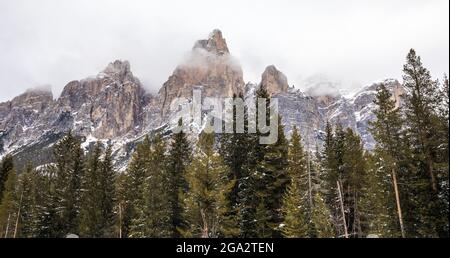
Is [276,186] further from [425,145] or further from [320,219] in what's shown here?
[425,145]

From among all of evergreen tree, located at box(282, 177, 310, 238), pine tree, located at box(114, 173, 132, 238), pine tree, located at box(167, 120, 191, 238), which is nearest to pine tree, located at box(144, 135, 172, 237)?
pine tree, located at box(167, 120, 191, 238)

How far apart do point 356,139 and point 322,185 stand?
5.63 m

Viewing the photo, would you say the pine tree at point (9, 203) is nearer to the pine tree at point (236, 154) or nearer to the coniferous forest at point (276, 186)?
the coniferous forest at point (276, 186)

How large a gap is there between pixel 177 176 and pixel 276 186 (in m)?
12.3

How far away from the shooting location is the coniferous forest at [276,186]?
87.4ft

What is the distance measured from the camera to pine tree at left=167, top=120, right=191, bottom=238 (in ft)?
128

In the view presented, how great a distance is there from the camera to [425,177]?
2672 cm

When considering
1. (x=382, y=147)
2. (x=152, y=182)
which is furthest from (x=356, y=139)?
(x=152, y=182)

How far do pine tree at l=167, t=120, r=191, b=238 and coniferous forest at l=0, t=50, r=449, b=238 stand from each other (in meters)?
0.11

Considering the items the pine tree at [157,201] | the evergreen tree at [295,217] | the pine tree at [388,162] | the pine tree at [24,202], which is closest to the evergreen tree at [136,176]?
the pine tree at [157,201]

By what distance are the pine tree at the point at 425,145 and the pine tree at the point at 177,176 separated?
20206 millimetres
